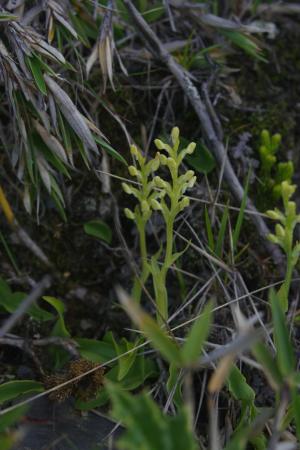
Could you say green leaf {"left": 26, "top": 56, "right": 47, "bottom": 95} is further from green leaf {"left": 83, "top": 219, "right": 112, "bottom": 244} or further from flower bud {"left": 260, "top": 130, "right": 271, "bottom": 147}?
flower bud {"left": 260, "top": 130, "right": 271, "bottom": 147}

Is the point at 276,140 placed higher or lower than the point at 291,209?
lower

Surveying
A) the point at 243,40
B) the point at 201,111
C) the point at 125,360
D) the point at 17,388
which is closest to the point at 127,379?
the point at 125,360

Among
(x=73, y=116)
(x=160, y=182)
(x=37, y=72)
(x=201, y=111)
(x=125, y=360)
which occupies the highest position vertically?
(x=37, y=72)

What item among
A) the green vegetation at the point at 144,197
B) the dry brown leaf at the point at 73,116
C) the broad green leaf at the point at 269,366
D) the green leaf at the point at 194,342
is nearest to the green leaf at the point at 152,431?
the green leaf at the point at 194,342

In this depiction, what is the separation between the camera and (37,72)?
5.94ft

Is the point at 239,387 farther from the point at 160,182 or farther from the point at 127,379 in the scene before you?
the point at 160,182

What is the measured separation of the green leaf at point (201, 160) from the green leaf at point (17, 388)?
870 millimetres

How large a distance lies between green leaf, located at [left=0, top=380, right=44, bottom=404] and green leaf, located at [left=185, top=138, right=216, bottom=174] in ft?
2.85

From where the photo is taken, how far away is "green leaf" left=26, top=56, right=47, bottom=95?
5.82 feet

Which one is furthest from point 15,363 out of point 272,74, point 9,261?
point 272,74

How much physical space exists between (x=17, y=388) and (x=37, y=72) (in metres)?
0.83

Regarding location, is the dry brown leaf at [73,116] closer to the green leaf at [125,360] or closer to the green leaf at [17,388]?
the green leaf at [125,360]

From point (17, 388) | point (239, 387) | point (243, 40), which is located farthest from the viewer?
point (243, 40)

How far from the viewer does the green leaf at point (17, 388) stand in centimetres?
168
